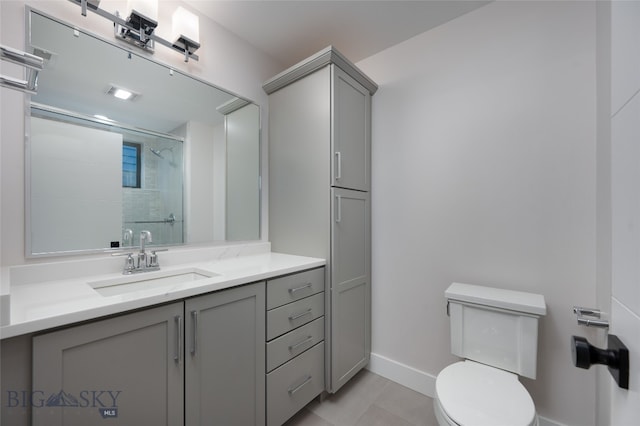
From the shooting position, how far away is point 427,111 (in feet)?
6.05

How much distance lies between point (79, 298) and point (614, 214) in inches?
59.5

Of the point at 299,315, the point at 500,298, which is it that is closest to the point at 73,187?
the point at 299,315

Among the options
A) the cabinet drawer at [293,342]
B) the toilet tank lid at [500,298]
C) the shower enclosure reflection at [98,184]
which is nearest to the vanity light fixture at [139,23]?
the shower enclosure reflection at [98,184]

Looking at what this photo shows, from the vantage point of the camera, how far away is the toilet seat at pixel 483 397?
0.96 metres

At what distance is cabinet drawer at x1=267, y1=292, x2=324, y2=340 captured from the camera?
1.35 metres

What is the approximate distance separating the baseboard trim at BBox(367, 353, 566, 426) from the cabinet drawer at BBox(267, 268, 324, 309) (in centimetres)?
88

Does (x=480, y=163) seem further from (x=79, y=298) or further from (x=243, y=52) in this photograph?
(x=79, y=298)

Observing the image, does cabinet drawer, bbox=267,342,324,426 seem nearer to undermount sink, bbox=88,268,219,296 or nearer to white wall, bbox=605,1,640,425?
undermount sink, bbox=88,268,219,296

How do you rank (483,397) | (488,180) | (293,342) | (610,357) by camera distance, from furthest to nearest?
1. (488,180)
2. (293,342)
3. (483,397)
4. (610,357)

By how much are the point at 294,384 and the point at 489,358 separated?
1.07 meters

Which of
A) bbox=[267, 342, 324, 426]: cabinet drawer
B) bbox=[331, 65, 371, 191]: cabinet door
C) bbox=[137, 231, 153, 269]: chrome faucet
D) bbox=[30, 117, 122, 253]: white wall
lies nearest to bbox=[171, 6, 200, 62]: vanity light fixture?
bbox=[30, 117, 122, 253]: white wall

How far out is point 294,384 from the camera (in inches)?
57.6

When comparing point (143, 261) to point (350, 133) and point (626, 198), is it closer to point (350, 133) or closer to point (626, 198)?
point (350, 133)

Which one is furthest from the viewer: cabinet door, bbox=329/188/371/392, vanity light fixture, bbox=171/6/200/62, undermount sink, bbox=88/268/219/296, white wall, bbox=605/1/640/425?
cabinet door, bbox=329/188/371/392
